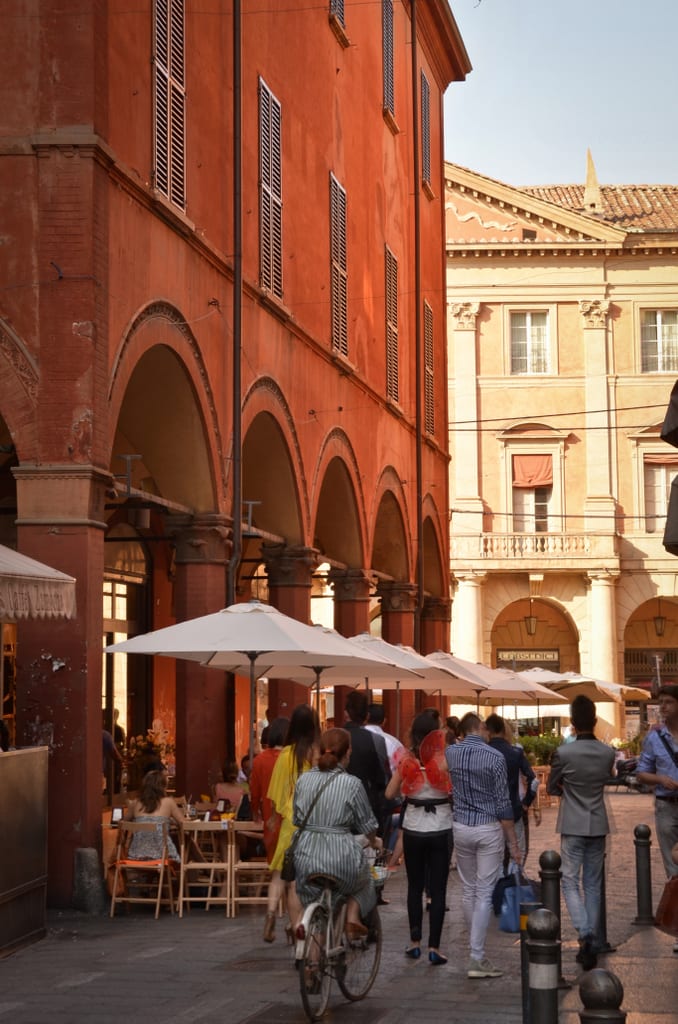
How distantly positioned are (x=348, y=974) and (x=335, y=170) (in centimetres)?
1623

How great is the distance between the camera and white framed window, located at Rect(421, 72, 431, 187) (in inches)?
1249

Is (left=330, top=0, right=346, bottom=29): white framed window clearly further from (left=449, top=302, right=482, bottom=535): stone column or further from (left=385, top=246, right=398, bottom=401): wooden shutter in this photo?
(left=449, top=302, right=482, bottom=535): stone column

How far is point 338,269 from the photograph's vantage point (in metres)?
23.7

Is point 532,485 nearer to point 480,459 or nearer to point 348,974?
point 480,459

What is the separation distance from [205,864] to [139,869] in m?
0.59

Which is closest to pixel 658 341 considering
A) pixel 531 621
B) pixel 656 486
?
pixel 656 486

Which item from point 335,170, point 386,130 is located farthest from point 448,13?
point 335,170

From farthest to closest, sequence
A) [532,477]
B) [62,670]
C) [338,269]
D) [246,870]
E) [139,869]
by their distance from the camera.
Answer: [532,477] → [338,269] → [246,870] → [139,869] → [62,670]

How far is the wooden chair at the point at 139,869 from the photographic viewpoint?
13.1 meters

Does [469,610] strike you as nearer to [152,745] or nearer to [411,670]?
[152,745]

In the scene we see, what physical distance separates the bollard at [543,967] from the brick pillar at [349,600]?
18.8 meters

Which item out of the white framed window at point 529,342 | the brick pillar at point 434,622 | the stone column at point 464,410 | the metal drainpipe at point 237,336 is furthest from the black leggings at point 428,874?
the white framed window at point 529,342

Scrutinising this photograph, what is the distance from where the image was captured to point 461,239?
47.6m

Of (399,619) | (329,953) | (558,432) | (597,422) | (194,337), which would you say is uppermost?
(597,422)
